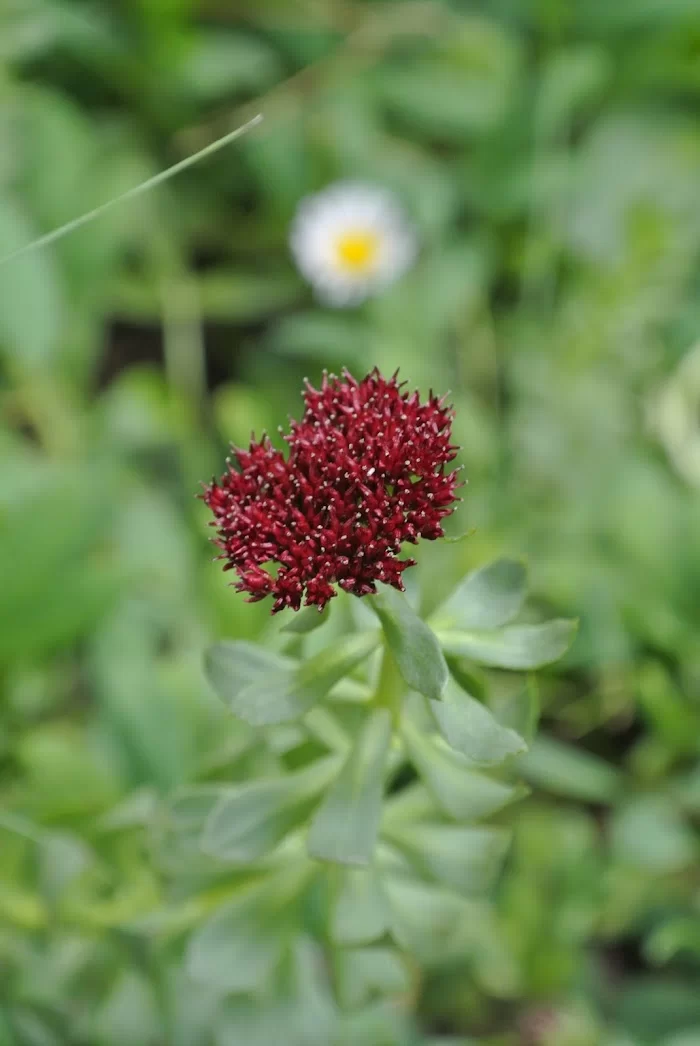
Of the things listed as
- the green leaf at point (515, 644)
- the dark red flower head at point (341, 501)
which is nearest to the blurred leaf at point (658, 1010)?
the green leaf at point (515, 644)

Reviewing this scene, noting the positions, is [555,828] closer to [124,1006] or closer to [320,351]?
[124,1006]

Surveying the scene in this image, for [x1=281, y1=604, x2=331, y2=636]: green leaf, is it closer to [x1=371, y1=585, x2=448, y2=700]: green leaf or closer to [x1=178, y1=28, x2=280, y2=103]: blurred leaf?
[x1=371, y1=585, x2=448, y2=700]: green leaf

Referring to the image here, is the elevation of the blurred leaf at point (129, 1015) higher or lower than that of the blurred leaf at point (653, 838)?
higher

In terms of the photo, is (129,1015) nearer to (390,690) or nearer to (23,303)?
(390,690)

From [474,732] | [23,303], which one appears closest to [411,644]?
[474,732]

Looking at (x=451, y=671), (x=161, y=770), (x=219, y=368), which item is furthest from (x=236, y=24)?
(x=451, y=671)

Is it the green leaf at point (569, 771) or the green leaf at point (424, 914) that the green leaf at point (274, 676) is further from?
the green leaf at point (569, 771)
